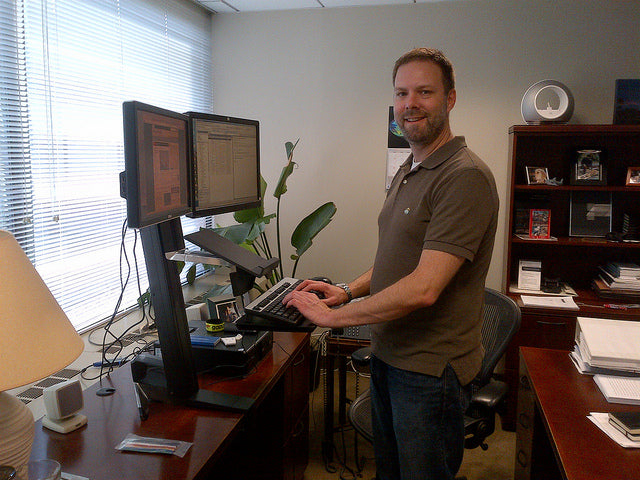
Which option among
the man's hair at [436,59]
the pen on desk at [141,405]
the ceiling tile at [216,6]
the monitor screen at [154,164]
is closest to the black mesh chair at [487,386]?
the pen on desk at [141,405]

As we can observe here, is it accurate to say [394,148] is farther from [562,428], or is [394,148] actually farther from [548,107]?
[562,428]

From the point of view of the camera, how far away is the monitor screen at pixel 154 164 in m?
1.27

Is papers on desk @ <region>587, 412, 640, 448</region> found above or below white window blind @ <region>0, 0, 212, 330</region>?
below

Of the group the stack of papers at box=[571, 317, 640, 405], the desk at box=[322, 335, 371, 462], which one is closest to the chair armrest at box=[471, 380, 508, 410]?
the stack of papers at box=[571, 317, 640, 405]

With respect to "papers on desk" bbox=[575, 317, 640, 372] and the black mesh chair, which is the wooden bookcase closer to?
the black mesh chair

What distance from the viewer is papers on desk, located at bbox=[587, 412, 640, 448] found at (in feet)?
4.74

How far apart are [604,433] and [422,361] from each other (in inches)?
20.7

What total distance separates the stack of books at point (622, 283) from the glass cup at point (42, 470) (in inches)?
121

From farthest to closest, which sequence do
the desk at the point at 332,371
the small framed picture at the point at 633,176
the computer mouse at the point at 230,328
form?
the small framed picture at the point at 633,176, the desk at the point at 332,371, the computer mouse at the point at 230,328

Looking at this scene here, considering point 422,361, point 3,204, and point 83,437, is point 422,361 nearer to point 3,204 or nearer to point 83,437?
point 83,437

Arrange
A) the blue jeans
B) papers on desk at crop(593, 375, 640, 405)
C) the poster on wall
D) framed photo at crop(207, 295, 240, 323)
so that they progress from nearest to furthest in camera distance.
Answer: the blue jeans < papers on desk at crop(593, 375, 640, 405) < framed photo at crop(207, 295, 240, 323) < the poster on wall

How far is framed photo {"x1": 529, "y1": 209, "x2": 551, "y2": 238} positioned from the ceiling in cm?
156

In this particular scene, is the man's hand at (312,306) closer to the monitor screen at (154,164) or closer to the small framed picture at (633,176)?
the monitor screen at (154,164)

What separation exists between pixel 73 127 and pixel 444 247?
1.91 metres
